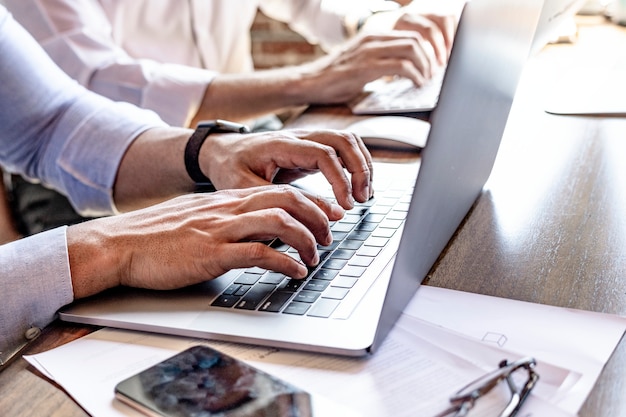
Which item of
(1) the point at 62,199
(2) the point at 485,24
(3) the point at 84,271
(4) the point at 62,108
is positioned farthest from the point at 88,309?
(1) the point at 62,199

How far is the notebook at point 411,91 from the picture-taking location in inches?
38.6

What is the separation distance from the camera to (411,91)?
48.0 inches

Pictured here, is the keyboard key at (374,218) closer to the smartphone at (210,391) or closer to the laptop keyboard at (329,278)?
the laptop keyboard at (329,278)

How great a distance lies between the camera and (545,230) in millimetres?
692

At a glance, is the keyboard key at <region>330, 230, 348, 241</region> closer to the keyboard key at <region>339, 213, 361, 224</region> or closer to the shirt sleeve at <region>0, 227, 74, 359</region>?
the keyboard key at <region>339, 213, 361, 224</region>

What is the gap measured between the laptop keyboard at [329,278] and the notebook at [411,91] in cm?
36

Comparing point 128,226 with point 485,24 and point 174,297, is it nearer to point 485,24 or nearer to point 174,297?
point 174,297

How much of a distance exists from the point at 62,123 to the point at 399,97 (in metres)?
0.54

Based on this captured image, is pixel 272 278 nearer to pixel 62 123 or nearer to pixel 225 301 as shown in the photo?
pixel 225 301

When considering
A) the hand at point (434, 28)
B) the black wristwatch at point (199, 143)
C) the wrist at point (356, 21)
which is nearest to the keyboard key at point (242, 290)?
the black wristwatch at point (199, 143)

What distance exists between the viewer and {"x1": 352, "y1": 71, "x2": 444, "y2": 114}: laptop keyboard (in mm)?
1124

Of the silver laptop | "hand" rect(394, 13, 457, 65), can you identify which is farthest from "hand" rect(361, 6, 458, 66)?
the silver laptop

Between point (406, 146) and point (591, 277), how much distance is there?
16.9 inches

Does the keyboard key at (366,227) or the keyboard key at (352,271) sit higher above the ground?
the keyboard key at (352,271)
